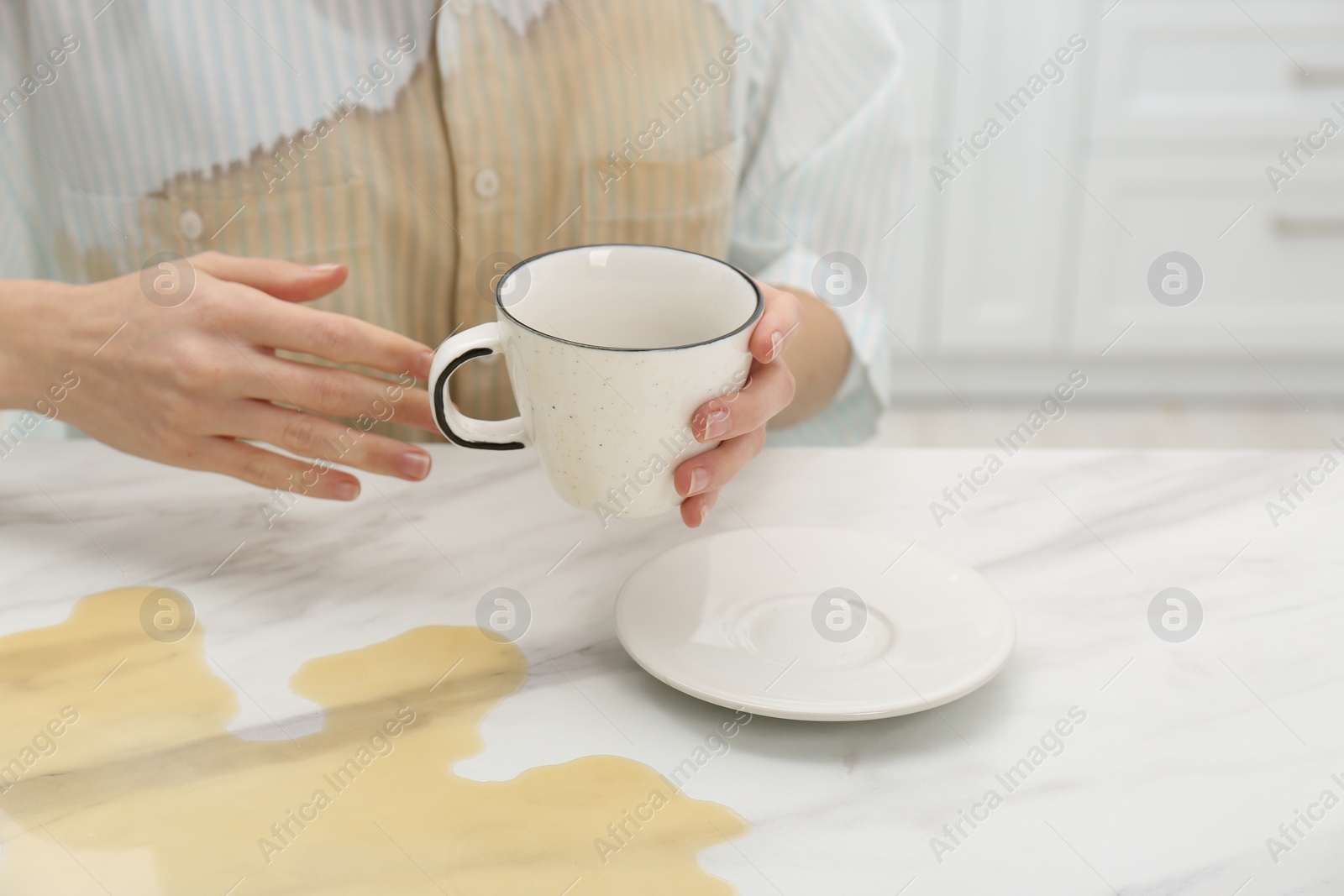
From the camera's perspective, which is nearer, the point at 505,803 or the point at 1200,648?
the point at 505,803

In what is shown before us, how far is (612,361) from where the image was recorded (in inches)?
17.8

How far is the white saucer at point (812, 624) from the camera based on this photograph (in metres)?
0.47

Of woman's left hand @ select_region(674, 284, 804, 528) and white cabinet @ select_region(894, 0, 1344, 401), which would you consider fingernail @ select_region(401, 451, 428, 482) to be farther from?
white cabinet @ select_region(894, 0, 1344, 401)

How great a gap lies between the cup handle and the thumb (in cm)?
16

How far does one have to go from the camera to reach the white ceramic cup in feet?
1.51

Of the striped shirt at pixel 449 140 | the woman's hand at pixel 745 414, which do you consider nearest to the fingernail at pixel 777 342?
the woman's hand at pixel 745 414

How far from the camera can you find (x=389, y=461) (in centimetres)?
60

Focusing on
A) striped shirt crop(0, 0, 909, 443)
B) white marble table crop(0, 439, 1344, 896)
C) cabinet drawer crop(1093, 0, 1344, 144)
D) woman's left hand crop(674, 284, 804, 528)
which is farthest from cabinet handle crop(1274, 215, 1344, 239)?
woman's left hand crop(674, 284, 804, 528)

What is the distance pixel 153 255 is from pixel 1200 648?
0.77m

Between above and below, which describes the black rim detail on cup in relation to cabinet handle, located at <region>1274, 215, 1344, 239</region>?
above

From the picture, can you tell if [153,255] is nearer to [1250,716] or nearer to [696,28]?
[696,28]

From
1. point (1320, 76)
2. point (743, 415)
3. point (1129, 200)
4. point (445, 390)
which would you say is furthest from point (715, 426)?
point (1320, 76)

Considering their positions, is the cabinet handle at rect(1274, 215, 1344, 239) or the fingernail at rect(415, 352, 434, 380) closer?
the fingernail at rect(415, 352, 434, 380)

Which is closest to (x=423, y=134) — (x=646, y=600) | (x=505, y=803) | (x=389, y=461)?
(x=389, y=461)
